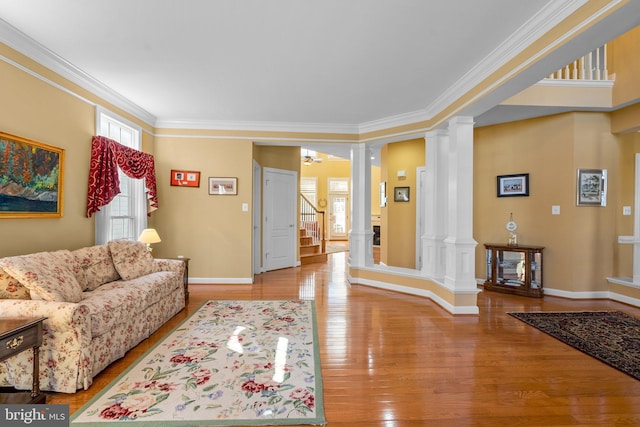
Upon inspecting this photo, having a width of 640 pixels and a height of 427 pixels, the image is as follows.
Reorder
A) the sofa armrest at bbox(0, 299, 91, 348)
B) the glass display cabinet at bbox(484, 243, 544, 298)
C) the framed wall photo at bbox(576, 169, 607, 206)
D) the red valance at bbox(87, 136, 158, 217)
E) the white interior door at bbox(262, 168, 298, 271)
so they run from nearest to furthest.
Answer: the sofa armrest at bbox(0, 299, 91, 348) → the red valance at bbox(87, 136, 158, 217) → the framed wall photo at bbox(576, 169, 607, 206) → the glass display cabinet at bbox(484, 243, 544, 298) → the white interior door at bbox(262, 168, 298, 271)

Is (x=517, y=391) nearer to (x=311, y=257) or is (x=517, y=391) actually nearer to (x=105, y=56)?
(x=105, y=56)

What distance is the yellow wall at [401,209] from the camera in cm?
639

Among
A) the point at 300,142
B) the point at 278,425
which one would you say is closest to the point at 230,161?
the point at 300,142

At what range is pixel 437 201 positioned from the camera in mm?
4766

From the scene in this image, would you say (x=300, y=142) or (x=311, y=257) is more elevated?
(x=300, y=142)

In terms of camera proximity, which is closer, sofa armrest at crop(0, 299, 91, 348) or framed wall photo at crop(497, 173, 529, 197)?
sofa armrest at crop(0, 299, 91, 348)

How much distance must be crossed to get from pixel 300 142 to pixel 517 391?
4.56 meters

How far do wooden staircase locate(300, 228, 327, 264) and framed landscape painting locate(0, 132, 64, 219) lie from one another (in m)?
5.30

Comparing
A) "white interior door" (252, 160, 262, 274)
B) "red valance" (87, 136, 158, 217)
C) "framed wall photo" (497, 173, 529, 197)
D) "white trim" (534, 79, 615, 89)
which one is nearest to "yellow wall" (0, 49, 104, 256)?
"red valance" (87, 136, 158, 217)

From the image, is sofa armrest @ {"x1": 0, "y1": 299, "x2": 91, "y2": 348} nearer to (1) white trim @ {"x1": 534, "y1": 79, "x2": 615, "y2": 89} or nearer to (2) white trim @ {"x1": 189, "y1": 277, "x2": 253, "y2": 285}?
(2) white trim @ {"x1": 189, "y1": 277, "x2": 253, "y2": 285}

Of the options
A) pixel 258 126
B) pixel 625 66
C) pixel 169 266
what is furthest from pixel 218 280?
pixel 625 66

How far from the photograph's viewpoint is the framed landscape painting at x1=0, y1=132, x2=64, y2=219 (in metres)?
2.68

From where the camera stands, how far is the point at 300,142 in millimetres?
5668

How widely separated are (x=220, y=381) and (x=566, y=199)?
521 cm
